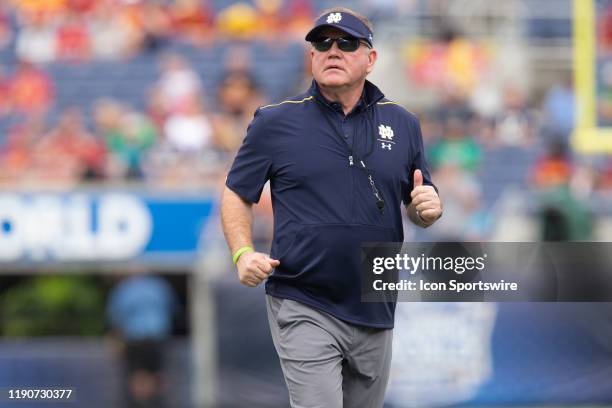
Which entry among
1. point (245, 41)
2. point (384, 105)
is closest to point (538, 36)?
point (245, 41)

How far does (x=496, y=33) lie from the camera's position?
51.7 ft

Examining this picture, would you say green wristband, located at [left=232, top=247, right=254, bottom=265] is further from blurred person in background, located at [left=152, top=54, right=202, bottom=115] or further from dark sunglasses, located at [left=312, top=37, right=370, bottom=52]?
blurred person in background, located at [left=152, top=54, right=202, bottom=115]

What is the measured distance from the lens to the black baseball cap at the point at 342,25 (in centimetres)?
474

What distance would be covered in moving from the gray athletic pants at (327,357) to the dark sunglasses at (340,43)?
0.97 meters

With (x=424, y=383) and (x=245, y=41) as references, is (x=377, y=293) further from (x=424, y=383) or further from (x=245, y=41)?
(x=245, y=41)

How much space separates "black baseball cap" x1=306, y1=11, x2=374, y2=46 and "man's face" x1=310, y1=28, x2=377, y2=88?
0.11 ft

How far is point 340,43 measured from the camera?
188 inches

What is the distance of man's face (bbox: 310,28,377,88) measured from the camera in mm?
4773

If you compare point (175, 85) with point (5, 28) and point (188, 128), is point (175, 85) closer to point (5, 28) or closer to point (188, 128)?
point (188, 128)

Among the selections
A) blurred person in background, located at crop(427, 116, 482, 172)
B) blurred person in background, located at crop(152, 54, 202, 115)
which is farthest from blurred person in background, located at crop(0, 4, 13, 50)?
blurred person in background, located at crop(427, 116, 482, 172)

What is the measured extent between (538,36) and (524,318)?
23.8 ft

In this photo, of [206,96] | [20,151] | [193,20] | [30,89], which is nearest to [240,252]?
[20,151]

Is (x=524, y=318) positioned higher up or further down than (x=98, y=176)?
further down

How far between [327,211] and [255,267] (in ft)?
1.20
